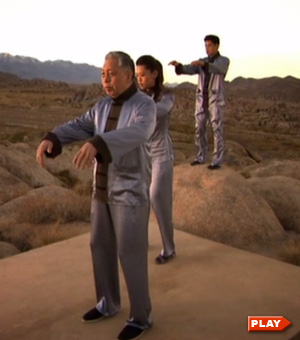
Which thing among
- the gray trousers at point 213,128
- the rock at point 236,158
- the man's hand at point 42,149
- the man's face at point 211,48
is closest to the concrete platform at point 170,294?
the man's hand at point 42,149

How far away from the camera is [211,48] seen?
6.53 meters

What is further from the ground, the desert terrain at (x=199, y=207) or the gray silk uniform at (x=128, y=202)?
the gray silk uniform at (x=128, y=202)

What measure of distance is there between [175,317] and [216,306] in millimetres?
400

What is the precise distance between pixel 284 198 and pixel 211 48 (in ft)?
9.72

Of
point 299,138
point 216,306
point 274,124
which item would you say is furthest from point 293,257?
point 274,124

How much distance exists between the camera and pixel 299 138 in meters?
33.7

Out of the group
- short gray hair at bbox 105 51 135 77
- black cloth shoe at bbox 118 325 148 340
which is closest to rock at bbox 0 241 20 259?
black cloth shoe at bbox 118 325 148 340

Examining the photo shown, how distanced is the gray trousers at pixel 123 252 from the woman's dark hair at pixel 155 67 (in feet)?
4.77

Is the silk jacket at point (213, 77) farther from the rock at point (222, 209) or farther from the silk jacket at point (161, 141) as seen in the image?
the silk jacket at point (161, 141)

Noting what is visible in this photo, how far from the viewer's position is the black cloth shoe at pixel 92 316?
3.76 metres

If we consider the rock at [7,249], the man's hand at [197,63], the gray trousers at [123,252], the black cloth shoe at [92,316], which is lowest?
the rock at [7,249]

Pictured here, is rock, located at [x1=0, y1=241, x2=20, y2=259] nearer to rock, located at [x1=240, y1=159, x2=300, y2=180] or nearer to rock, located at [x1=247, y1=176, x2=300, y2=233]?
rock, located at [x1=247, y1=176, x2=300, y2=233]

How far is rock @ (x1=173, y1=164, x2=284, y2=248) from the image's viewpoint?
6.65 m

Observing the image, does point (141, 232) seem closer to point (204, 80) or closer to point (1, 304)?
point (1, 304)
